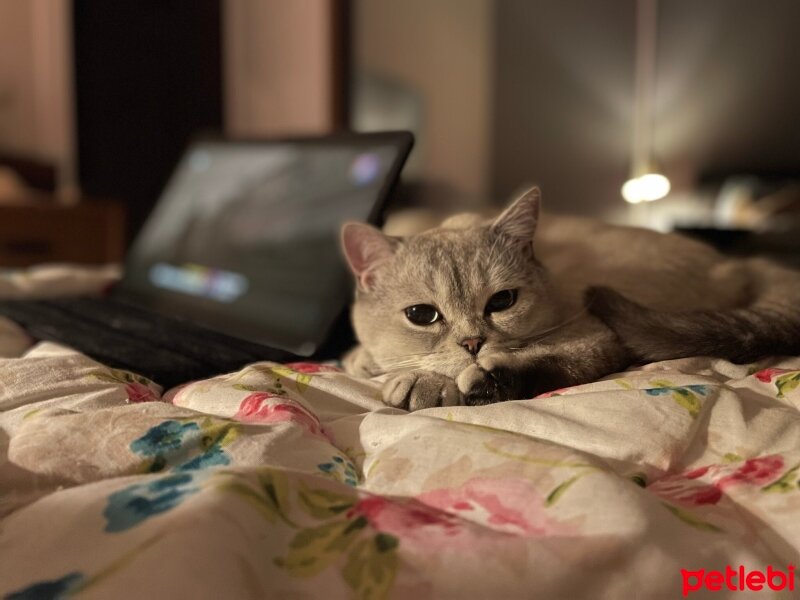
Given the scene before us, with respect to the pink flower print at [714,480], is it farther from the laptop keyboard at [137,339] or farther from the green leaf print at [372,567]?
the laptop keyboard at [137,339]

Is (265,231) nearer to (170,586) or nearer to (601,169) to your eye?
(170,586)

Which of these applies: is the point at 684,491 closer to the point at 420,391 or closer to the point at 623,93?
the point at 420,391

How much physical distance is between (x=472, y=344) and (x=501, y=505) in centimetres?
44


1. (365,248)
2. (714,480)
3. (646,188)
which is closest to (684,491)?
(714,480)

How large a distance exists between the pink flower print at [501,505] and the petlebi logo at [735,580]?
0.10 m

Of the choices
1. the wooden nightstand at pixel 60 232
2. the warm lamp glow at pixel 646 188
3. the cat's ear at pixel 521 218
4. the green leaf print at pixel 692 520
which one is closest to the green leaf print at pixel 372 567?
the green leaf print at pixel 692 520

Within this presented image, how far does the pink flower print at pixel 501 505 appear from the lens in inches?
21.9

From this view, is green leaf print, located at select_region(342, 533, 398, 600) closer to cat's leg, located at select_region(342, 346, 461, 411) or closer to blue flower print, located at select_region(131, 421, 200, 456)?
blue flower print, located at select_region(131, 421, 200, 456)

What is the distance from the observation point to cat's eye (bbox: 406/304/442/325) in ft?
3.53

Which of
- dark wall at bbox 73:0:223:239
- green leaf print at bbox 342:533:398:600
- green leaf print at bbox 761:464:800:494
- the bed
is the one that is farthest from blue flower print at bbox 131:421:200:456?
dark wall at bbox 73:0:223:239

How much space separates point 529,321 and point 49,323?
2.98 ft

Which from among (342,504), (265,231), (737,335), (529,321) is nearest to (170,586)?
(342,504)

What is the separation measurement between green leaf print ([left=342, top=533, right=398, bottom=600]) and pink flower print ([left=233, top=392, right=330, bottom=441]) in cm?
23

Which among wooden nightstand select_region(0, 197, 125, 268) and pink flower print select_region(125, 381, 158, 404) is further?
wooden nightstand select_region(0, 197, 125, 268)
